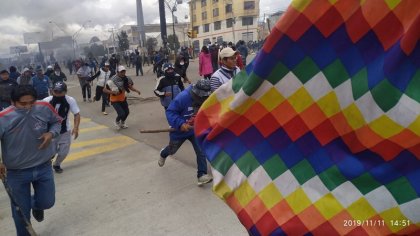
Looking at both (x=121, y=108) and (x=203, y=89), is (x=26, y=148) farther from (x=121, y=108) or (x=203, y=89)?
(x=121, y=108)

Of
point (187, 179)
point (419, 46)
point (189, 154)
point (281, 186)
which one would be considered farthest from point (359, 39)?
point (189, 154)

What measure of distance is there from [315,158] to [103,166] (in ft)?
16.7

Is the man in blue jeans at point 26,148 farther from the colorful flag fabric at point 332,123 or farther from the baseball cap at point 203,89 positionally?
the colorful flag fabric at point 332,123

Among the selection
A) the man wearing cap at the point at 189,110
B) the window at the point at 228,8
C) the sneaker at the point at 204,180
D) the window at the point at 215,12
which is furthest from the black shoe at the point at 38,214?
the window at the point at 215,12

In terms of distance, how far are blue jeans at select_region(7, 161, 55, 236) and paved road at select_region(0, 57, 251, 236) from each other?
510mm

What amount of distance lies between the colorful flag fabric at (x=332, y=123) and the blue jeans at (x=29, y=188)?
239cm

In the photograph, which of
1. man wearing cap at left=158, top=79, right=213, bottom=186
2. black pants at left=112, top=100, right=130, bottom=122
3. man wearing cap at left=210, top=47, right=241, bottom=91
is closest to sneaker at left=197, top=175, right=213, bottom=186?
man wearing cap at left=158, top=79, right=213, bottom=186

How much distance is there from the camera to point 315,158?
2.02 m

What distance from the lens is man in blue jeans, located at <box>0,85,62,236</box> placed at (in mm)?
3518

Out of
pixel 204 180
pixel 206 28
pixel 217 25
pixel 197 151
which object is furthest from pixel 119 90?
pixel 206 28

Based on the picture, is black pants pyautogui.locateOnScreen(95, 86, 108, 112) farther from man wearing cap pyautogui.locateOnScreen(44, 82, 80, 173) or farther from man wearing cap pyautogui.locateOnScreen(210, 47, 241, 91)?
man wearing cap pyautogui.locateOnScreen(210, 47, 241, 91)

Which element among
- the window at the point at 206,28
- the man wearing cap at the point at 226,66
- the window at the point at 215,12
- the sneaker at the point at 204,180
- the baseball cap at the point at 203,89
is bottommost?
the sneaker at the point at 204,180

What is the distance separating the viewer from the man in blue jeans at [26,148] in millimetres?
3518

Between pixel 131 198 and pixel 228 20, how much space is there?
6966 centimetres
